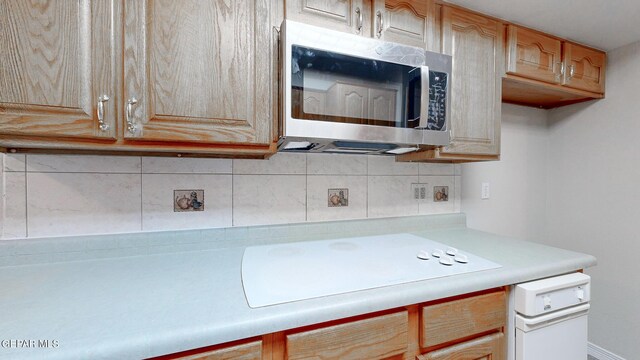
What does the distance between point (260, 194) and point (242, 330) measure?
0.71m

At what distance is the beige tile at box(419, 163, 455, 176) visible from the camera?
160 centimetres

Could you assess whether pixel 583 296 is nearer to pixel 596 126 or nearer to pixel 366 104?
pixel 366 104

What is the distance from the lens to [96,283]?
32.0 inches

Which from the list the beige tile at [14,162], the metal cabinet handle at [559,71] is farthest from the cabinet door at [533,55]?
the beige tile at [14,162]

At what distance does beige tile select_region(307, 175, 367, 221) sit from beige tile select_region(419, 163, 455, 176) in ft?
1.31

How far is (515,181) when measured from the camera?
1922 millimetres

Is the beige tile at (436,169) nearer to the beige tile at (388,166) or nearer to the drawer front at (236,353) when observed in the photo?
the beige tile at (388,166)

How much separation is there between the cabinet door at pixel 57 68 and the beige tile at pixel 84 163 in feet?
1.01

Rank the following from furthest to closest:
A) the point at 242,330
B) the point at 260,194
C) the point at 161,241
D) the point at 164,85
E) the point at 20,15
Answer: the point at 260,194 → the point at 161,241 → the point at 164,85 → the point at 20,15 → the point at 242,330

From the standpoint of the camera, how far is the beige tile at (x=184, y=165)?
1105 mm

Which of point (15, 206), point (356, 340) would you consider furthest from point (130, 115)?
point (356, 340)

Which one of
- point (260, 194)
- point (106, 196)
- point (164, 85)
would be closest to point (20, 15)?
point (164, 85)

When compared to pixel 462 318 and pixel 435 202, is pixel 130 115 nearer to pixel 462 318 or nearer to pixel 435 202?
pixel 462 318

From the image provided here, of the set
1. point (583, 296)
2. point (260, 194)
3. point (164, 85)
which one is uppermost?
point (164, 85)
